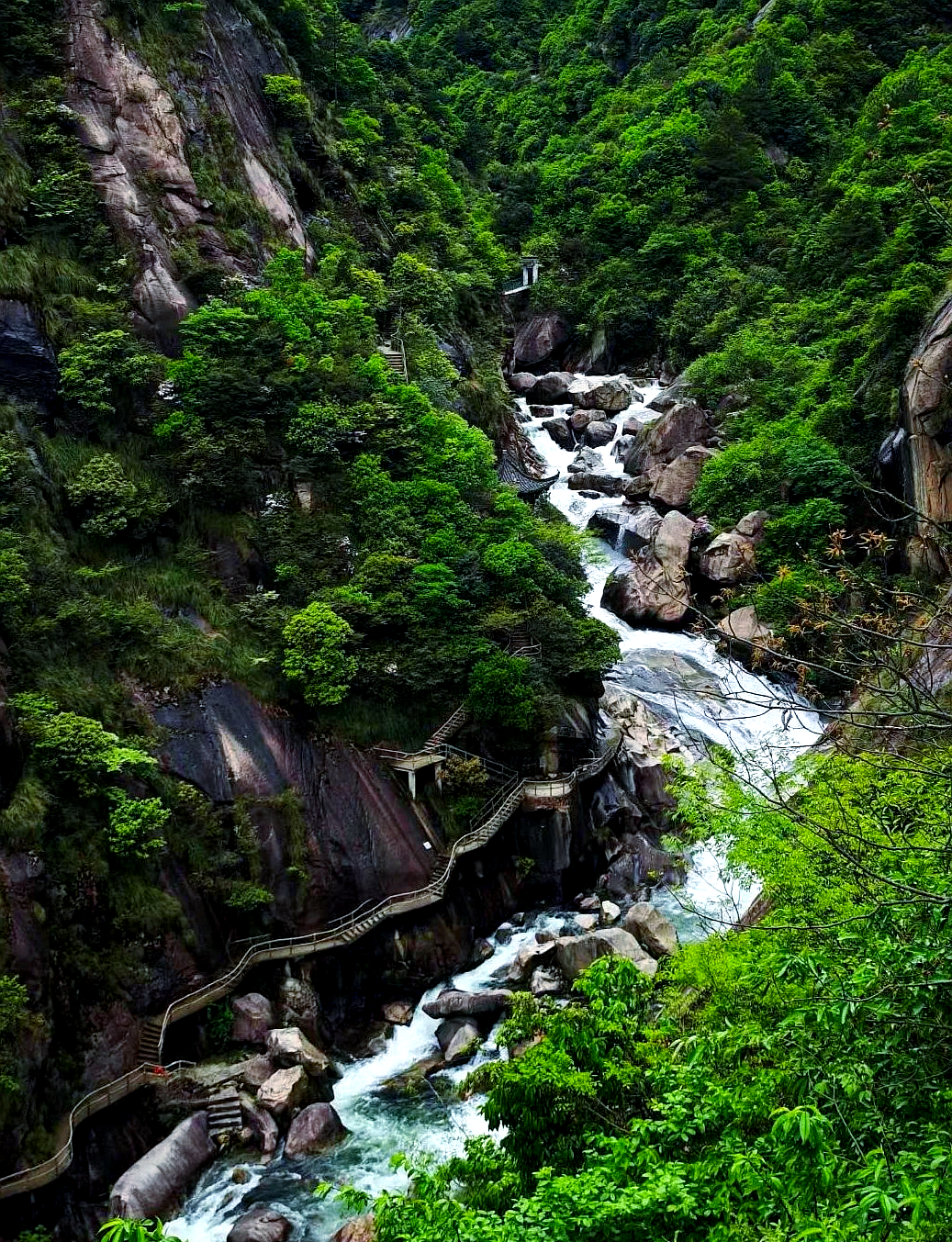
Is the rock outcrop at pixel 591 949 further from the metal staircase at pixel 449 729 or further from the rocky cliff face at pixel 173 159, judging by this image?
the rocky cliff face at pixel 173 159

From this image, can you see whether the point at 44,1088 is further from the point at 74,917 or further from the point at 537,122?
the point at 537,122

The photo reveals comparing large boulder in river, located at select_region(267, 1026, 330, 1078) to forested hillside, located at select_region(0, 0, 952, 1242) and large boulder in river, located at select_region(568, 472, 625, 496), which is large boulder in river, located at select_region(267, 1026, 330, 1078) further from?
large boulder in river, located at select_region(568, 472, 625, 496)

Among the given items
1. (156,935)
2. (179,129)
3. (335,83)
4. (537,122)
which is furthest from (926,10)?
(156,935)

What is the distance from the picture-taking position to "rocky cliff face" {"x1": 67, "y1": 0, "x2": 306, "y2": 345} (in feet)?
86.0

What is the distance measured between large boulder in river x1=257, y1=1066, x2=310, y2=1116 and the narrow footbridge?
1648 mm

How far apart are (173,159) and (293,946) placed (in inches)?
1020

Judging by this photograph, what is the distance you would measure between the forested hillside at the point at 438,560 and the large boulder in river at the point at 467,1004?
2.96m

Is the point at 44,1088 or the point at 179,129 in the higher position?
the point at 179,129

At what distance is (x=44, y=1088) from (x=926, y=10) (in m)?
73.2

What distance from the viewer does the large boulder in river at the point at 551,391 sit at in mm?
46781

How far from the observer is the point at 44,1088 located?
538 inches

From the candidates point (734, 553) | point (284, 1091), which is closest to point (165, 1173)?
point (284, 1091)

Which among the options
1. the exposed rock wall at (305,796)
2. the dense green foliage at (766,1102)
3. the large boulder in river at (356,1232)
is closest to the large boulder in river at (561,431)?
the exposed rock wall at (305,796)

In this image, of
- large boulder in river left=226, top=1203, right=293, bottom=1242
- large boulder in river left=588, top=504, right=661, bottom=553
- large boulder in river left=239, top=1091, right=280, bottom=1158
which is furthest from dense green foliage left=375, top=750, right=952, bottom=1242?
large boulder in river left=588, top=504, right=661, bottom=553
